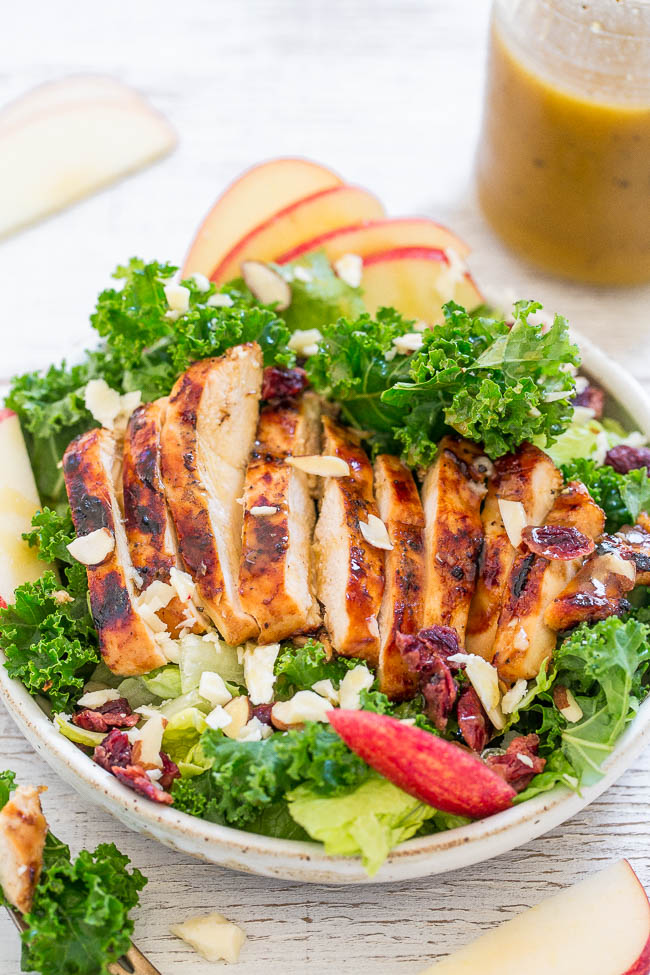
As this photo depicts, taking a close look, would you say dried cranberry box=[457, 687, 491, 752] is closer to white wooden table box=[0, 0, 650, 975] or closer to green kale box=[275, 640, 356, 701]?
green kale box=[275, 640, 356, 701]

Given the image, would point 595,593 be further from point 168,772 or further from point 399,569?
point 168,772

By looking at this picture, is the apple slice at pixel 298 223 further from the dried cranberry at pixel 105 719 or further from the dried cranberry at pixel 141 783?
the dried cranberry at pixel 141 783

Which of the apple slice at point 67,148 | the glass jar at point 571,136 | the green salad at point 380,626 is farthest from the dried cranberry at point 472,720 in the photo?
the apple slice at point 67,148

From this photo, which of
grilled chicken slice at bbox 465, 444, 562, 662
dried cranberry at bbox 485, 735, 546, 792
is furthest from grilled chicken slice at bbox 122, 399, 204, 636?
dried cranberry at bbox 485, 735, 546, 792

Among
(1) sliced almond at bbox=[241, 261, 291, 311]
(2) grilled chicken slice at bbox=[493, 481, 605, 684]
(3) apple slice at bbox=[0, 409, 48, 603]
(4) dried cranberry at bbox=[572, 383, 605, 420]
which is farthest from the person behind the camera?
(1) sliced almond at bbox=[241, 261, 291, 311]

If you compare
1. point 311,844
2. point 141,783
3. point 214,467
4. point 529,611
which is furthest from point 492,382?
point 141,783

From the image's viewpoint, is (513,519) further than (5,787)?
Yes

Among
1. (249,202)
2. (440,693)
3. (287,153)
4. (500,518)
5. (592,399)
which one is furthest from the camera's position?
(287,153)
